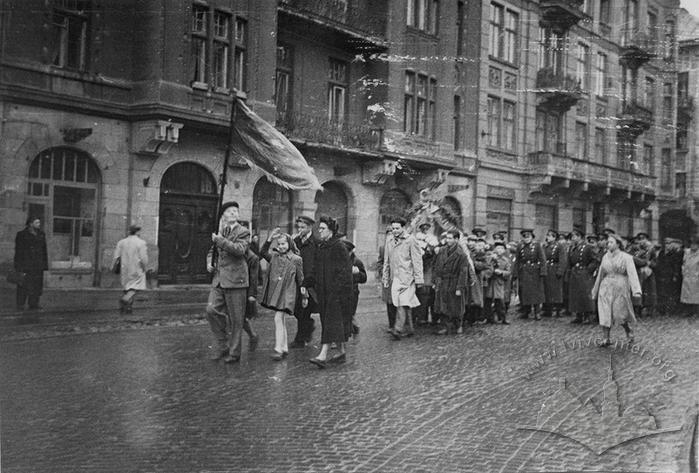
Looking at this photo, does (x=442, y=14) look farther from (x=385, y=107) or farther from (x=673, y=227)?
(x=673, y=227)

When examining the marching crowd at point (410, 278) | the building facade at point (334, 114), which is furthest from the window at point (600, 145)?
the marching crowd at point (410, 278)

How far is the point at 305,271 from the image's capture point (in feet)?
33.8

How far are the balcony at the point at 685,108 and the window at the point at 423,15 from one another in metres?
15.8

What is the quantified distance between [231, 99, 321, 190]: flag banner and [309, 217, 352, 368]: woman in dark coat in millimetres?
654

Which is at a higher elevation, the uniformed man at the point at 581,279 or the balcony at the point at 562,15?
the balcony at the point at 562,15

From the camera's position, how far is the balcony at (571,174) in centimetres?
1636

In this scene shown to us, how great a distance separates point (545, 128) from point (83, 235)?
14112mm

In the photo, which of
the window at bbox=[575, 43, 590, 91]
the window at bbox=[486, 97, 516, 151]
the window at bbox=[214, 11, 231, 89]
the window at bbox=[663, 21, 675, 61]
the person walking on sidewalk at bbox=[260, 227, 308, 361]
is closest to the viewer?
the window at bbox=[663, 21, 675, 61]

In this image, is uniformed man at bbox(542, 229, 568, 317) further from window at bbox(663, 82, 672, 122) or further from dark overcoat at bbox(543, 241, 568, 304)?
window at bbox(663, 82, 672, 122)

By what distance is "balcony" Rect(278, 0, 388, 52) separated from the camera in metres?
21.0

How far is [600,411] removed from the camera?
7.08m

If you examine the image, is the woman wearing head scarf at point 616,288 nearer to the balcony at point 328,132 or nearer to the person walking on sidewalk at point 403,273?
the person walking on sidewalk at point 403,273

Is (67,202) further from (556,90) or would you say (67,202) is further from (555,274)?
(555,274)

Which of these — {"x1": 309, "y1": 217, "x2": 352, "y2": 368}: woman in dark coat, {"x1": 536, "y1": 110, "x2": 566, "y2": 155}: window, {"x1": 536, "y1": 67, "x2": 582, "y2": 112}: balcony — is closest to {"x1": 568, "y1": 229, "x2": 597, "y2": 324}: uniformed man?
{"x1": 536, "y1": 67, "x2": 582, "y2": 112}: balcony
